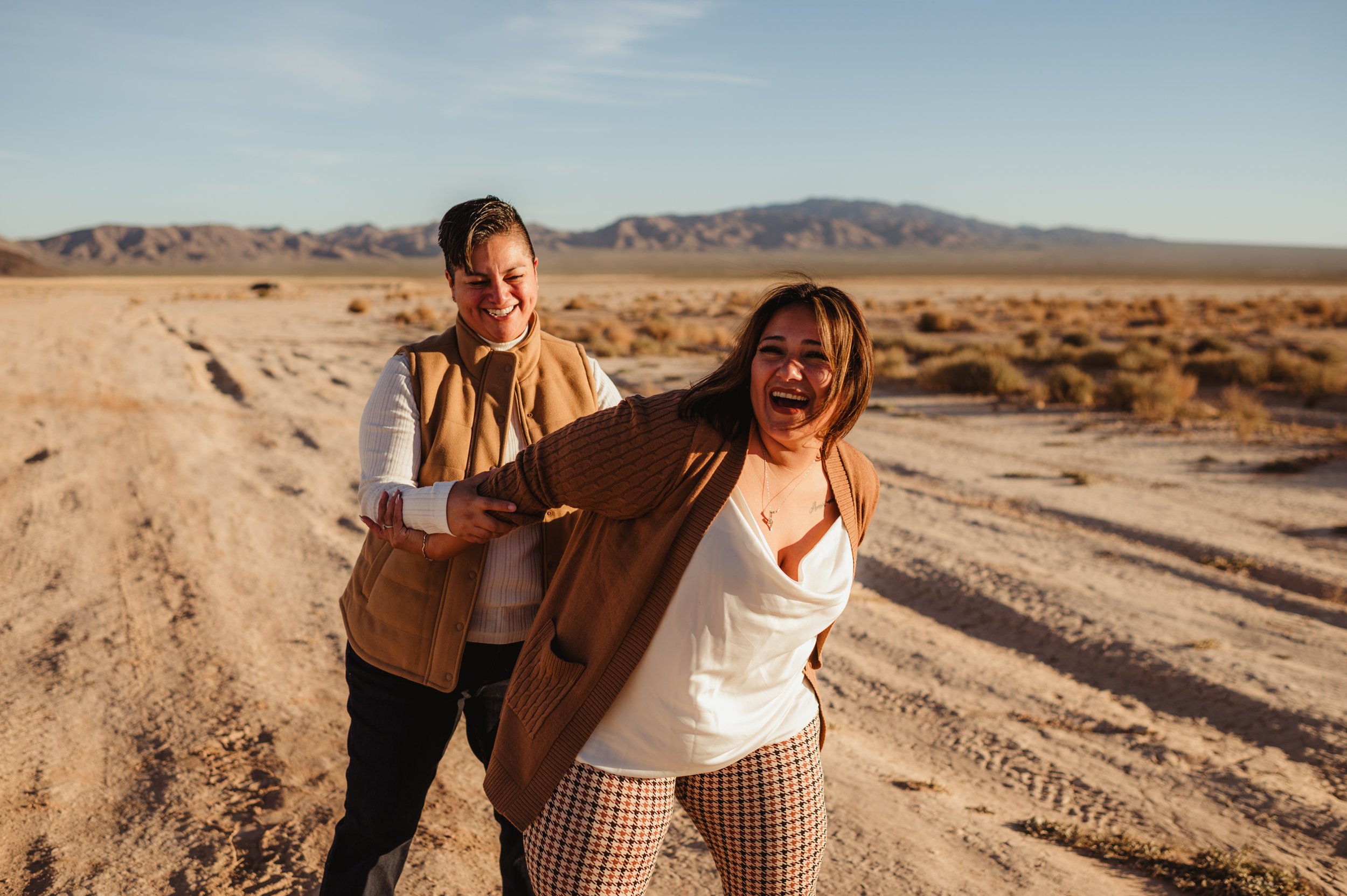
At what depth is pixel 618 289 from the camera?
65.1 metres

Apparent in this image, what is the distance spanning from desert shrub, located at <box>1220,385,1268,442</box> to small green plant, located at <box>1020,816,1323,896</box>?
9.38 meters

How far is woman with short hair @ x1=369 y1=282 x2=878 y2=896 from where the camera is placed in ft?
5.77

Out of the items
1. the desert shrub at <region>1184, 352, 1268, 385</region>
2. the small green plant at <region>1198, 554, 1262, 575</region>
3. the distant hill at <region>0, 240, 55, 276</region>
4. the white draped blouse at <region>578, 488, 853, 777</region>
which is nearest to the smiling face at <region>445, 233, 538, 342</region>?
the white draped blouse at <region>578, 488, 853, 777</region>

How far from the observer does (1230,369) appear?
15.8 metres

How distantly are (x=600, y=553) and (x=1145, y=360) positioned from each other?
1699 cm

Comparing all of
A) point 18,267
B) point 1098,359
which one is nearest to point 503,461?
point 1098,359

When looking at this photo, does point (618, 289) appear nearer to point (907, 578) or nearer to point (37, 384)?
point (37, 384)

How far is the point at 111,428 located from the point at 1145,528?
10.2 m

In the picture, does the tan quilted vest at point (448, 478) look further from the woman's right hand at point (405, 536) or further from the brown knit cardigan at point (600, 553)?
the brown knit cardigan at point (600, 553)

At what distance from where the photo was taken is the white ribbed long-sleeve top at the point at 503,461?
6.93ft

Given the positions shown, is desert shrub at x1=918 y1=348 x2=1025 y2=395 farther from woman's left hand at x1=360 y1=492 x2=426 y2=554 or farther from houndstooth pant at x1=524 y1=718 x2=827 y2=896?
woman's left hand at x1=360 y1=492 x2=426 y2=554

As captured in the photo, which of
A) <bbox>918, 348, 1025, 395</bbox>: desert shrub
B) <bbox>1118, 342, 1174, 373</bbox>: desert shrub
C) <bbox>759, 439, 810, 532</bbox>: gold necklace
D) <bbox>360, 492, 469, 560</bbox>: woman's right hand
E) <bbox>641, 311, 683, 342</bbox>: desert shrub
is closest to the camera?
<bbox>759, 439, 810, 532</bbox>: gold necklace

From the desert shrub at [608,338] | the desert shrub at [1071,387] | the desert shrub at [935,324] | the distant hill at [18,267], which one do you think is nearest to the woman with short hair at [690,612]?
the desert shrub at [1071,387]

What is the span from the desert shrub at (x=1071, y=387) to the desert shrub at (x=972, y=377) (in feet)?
2.03
